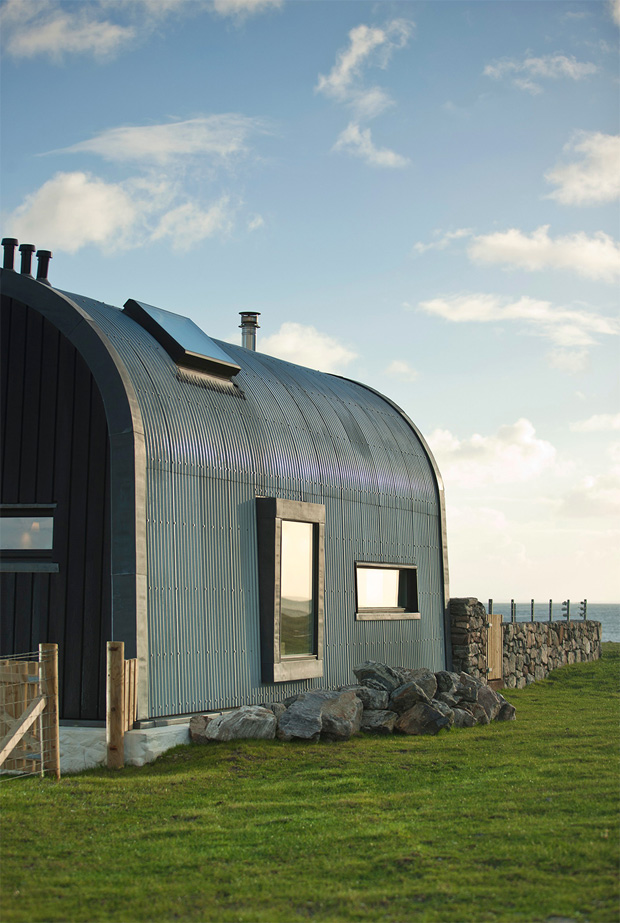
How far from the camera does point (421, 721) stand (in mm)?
14250

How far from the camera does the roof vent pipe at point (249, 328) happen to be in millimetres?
20608

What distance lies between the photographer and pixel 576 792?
30.0ft

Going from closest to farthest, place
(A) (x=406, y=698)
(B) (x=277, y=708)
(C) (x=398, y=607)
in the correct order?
(B) (x=277, y=708), (A) (x=406, y=698), (C) (x=398, y=607)

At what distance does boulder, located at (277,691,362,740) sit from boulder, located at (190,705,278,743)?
0.23 metres

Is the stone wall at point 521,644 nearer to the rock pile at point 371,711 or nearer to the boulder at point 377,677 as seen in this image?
the rock pile at point 371,711

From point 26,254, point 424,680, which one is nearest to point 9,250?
point 26,254

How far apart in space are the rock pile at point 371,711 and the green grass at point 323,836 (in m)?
0.34

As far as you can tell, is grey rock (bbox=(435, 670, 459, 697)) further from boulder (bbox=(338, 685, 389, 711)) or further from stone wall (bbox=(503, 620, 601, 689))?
stone wall (bbox=(503, 620, 601, 689))

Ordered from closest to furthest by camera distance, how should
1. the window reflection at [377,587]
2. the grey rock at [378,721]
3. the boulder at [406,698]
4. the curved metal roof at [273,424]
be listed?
the curved metal roof at [273,424], the grey rock at [378,721], the boulder at [406,698], the window reflection at [377,587]

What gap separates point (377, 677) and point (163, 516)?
4.63m

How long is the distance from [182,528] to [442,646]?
27.9 feet

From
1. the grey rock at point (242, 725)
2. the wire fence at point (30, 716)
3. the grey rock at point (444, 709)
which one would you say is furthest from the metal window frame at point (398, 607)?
the wire fence at point (30, 716)

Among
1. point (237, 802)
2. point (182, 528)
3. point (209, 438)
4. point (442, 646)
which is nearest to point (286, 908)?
point (237, 802)

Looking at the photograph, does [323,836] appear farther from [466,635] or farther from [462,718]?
[466,635]
